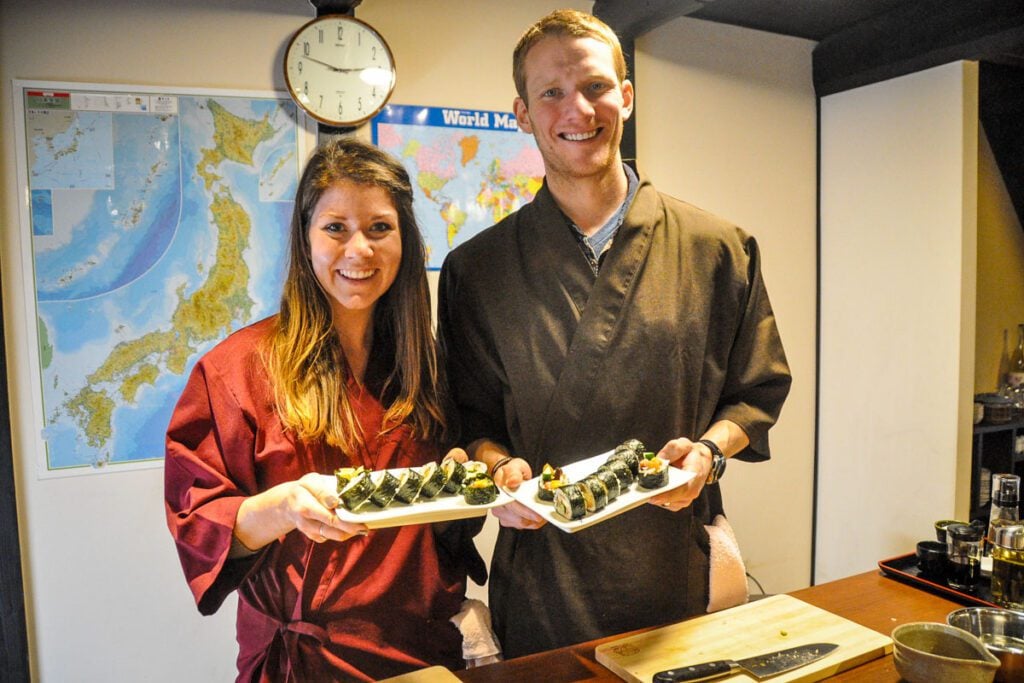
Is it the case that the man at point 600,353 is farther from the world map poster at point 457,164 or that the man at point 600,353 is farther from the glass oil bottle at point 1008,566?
the world map poster at point 457,164

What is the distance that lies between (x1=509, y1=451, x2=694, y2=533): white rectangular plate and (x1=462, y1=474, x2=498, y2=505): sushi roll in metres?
0.06

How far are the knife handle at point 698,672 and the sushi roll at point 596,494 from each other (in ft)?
0.97

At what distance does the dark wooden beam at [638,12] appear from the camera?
2.96 metres

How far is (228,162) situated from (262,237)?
0.92ft

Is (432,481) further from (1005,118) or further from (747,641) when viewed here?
(1005,118)

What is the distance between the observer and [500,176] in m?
3.12

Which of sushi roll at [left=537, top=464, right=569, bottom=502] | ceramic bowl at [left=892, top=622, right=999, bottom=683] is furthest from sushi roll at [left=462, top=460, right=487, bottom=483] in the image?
ceramic bowl at [left=892, top=622, right=999, bottom=683]

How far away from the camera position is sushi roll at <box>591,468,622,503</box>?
1.42 m

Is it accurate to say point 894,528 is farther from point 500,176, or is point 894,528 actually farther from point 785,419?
point 500,176

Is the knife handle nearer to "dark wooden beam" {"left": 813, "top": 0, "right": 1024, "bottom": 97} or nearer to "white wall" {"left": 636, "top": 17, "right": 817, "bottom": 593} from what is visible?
"white wall" {"left": 636, "top": 17, "right": 817, "bottom": 593}

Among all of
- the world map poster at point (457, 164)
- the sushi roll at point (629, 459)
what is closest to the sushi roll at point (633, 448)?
the sushi roll at point (629, 459)

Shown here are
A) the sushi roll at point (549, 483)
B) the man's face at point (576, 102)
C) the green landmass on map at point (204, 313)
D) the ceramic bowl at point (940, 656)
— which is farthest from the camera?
the green landmass on map at point (204, 313)

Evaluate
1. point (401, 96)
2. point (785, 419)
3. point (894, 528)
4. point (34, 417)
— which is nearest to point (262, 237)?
point (401, 96)

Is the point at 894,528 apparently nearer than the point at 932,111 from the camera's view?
No
